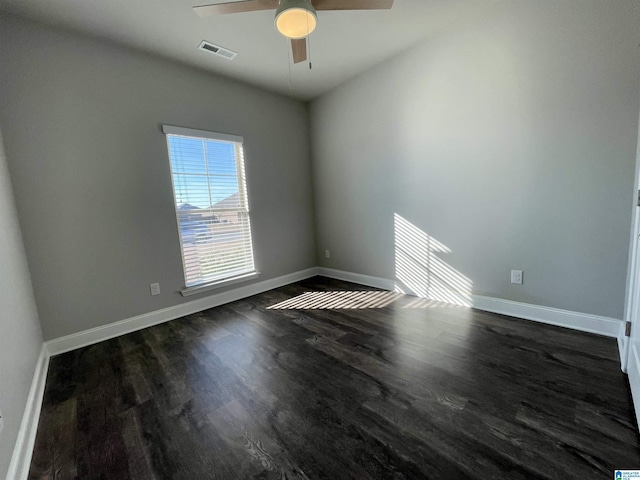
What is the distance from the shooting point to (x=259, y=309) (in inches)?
118

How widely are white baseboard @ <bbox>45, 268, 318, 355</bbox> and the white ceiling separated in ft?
8.56

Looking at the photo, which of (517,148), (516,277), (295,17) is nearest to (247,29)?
(295,17)

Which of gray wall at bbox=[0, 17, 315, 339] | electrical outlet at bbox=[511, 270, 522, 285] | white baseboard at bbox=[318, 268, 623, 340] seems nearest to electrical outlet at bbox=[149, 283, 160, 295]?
gray wall at bbox=[0, 17, 315, 339]

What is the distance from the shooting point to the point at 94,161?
2352mm

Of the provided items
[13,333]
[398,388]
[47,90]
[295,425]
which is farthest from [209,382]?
[47,90]

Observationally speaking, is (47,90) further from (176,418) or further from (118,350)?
(176,418)

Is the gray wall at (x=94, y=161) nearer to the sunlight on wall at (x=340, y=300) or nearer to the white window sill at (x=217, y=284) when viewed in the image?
the white window sill at (x=217, y=284)

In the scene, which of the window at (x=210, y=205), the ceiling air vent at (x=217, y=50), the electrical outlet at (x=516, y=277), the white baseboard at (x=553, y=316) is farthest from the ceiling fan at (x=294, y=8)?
the white baseboard at (x=553, y=316)

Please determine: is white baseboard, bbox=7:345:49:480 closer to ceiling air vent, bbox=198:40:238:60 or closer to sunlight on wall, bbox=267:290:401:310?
sunlight on wall, bbox=267:290:401:310

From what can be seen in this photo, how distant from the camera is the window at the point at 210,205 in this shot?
113 inches

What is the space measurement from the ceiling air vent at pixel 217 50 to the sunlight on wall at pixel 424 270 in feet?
8.24

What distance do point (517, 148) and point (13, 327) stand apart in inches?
149

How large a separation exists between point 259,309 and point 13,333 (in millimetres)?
1864

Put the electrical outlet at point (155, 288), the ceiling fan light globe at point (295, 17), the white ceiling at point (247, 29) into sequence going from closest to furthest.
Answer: the ceiling fan light globe at point (295, 17), the white ceiling at point (247, 29), the electrical outlet at point (155, 288)
